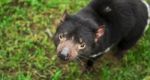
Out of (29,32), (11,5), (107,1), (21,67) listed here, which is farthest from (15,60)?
(107,1)

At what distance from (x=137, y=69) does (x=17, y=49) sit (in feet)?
4.35

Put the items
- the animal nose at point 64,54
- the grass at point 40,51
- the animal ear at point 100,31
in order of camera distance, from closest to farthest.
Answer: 1. the animal nose at point 64,54
2. the animal ear at point 100,31
3. the grass at point 40,51


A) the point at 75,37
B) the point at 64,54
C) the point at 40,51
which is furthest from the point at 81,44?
the point at 40,51

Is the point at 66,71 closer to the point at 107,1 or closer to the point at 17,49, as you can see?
the point at 17,49

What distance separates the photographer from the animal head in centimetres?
394

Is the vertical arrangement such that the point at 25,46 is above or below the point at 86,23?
below

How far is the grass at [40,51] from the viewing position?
4.77 meters

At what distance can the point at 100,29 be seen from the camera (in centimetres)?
404

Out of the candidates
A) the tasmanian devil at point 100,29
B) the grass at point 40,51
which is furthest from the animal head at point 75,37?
the grass at point 40,51

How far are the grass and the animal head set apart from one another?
2.42ft

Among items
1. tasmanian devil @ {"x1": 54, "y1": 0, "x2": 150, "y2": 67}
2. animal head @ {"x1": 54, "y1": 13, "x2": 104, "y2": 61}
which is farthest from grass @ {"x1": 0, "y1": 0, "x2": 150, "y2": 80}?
animal head @ {"x1": 54, "y1": 13, "x2": 104, "y2": 61}

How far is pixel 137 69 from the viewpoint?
16.4ft

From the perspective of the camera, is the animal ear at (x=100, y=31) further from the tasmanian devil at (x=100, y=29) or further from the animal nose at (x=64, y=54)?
the animal nose at (x=64, y=54)

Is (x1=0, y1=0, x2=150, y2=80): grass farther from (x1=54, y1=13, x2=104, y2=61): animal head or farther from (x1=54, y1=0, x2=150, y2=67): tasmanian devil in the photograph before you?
(x1=54, y1=13, x2=104, y2=61): animal head
